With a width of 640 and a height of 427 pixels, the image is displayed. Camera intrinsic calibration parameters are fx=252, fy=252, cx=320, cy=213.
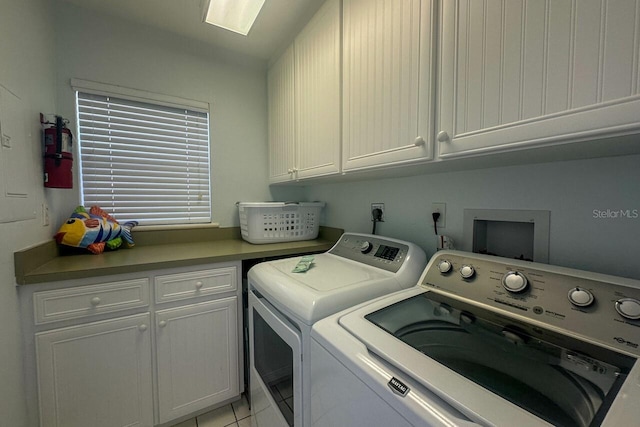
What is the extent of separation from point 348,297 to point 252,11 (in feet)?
5.22

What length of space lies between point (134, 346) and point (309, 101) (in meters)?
1.65

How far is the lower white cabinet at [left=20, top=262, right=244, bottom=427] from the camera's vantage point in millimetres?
1105

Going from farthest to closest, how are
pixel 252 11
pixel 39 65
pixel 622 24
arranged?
pixel 252 11 → pixel 39 65 → pixel 622 24

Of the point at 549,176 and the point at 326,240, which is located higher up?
the point at 549,176

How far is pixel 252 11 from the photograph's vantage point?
1410mm

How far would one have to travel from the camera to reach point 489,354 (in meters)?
0.64

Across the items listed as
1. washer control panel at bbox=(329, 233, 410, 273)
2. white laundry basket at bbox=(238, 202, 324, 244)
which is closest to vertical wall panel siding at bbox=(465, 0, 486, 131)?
washer control panel at bbox=(329, 233, 410, 273)

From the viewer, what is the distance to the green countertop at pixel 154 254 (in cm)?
109

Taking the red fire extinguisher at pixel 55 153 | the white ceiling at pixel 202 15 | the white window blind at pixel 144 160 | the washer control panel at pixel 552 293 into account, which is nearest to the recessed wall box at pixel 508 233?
Answer: the washer control panel at pixel 552 293

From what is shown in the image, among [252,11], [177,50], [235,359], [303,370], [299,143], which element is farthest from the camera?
[177,50]

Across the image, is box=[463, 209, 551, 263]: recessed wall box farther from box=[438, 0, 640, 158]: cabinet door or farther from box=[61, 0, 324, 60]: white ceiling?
box=[61, 0, 324, 60]: white ceiling

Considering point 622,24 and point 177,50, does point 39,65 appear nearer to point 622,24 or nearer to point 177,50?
point 177,50

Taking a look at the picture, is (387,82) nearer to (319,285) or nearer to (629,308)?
(319,285)

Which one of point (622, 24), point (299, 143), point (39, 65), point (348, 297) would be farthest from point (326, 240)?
point (39, 65)
